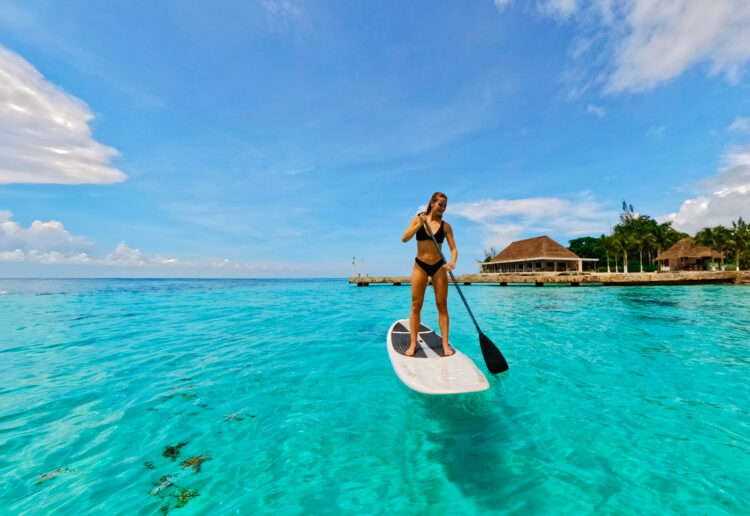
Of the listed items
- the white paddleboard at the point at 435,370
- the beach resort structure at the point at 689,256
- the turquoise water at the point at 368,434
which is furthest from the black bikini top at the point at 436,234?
the beach resort structure at the point at 689,256

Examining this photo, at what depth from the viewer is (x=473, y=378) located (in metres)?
3.81

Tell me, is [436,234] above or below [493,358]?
above

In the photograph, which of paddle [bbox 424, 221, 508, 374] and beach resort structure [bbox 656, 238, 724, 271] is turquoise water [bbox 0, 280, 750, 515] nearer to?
paddle [bbox 424, 221, 508, 374]

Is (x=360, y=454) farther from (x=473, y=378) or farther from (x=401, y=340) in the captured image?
(x=401, y=340)

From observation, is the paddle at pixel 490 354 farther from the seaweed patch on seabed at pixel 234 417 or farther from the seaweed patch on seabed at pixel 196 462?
the seaweed patch on seabed at pixel 196 462

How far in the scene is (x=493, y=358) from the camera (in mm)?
4602

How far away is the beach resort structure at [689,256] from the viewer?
149 feet

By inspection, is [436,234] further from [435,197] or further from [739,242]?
[739,242]

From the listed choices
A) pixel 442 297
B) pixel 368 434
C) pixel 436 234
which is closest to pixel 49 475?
pixel 368 434

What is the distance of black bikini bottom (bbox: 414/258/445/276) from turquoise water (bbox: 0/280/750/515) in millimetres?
2099

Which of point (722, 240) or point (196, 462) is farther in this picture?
point (722, 240)

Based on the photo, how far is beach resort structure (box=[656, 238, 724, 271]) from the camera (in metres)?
45.4

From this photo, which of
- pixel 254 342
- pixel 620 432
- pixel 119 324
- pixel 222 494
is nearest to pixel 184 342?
pixel 254 342

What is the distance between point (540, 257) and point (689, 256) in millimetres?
24615
